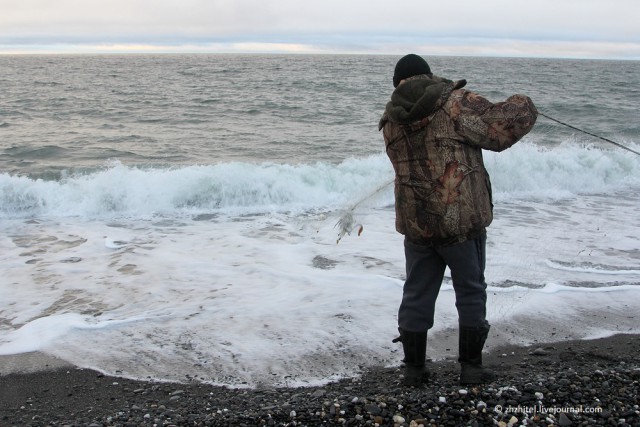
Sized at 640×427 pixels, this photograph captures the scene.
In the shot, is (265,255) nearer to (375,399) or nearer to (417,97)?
(375,399)

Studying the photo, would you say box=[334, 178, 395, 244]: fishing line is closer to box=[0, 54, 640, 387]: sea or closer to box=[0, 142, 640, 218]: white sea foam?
box=[0, 54, 640, 387]: sea

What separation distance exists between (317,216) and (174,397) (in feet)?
19.8

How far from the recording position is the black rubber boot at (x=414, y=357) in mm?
3777

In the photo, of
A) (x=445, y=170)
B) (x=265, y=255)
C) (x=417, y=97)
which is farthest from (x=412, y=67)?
(x=265, y=255)

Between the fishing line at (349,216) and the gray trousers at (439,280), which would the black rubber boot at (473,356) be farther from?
the fishing line at (349,216)

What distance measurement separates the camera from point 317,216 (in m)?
9.67

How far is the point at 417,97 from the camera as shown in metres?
3.28

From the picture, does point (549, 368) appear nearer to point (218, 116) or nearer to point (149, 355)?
point (149, 355)

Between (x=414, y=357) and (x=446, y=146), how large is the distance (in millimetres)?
1415

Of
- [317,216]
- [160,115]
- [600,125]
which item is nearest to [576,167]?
[317,216]

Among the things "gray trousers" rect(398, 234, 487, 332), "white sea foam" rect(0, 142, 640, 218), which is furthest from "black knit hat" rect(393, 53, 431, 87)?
"white sea foam" rect(0, 142, 640, 218)

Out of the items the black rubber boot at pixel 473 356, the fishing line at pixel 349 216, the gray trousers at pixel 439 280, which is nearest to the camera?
the gray trousers at pixel 439 280

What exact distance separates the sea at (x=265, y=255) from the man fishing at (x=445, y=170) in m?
0.79

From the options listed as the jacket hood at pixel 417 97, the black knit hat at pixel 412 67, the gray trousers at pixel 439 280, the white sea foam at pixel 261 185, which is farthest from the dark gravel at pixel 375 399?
the white sea foam at pixel 261 185
